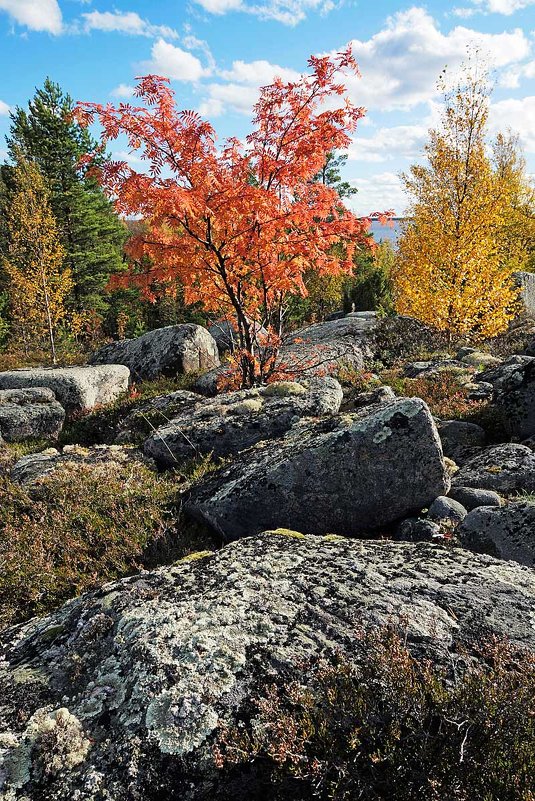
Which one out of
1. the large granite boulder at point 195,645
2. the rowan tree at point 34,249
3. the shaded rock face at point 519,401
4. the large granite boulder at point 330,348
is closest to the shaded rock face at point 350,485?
the large granite boulder at point 195,645

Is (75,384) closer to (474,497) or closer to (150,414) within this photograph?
(150,414)

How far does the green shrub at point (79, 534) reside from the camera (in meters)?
4.54

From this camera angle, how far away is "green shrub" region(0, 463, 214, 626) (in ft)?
14.9

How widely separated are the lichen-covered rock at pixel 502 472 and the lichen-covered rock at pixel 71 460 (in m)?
4.72

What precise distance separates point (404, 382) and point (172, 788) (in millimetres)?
9547

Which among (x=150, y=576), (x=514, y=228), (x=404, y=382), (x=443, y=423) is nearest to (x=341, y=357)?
(x=404, y=382)

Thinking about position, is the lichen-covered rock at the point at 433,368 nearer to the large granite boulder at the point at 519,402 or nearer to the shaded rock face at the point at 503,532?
the large granite boulder at the point at 519,402

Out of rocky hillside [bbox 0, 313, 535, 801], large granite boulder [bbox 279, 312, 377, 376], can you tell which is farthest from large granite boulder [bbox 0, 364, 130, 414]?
rocky hillside [bbox 0, 313, 535, 801]

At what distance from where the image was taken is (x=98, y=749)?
2182 millimetres

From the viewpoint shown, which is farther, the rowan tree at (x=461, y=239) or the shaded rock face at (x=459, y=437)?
the rowan tree at (x=461, y=239)

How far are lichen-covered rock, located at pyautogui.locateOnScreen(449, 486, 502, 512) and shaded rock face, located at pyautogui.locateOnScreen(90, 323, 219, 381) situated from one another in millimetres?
11709

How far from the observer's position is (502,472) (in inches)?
230

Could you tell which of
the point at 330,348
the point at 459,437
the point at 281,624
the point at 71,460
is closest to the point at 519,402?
the point at 459,437

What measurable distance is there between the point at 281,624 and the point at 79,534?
10.9 feet
